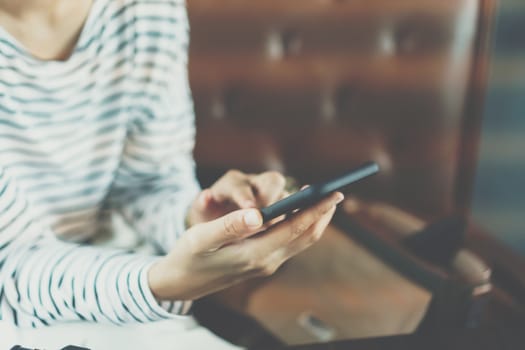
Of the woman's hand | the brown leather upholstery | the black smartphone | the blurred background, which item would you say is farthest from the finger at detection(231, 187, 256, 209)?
the brown leather upholstery

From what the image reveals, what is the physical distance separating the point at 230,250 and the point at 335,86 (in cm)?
57

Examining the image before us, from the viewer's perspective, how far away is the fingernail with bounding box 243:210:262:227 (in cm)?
40

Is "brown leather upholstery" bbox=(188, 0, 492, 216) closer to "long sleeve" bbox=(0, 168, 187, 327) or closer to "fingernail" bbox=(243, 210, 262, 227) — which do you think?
"long sleeve" bbox=(0, 168, 187, 327)

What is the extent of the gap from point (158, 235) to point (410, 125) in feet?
1.74

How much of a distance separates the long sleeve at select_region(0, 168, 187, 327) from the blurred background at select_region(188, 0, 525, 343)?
11.1 inches

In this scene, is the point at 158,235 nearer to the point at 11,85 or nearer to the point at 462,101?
the point at 11,85

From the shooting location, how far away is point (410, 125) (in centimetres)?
99

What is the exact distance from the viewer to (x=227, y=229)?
1.34 feet

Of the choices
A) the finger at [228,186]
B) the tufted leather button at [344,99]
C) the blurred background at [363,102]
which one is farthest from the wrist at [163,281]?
the tufted leather button at [344,99]

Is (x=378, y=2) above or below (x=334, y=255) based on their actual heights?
above

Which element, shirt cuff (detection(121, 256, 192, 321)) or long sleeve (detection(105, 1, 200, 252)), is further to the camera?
long sleeve (detection(105, 1, 200, 252))

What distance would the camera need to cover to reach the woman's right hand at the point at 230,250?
415 millimetres

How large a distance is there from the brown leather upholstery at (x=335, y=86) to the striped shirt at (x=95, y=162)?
0.19 meters

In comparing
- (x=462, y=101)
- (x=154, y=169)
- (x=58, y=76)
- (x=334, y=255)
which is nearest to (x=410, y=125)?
(x=462, y=101)
